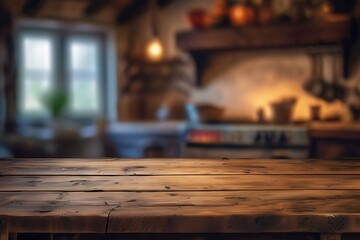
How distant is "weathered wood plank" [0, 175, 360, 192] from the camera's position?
160 cm

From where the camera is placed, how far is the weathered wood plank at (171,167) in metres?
1.88

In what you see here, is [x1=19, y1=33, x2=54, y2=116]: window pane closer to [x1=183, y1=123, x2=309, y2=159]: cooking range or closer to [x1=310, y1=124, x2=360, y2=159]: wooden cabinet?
[x1=183, y1=123, x2=309, y2=159]: cooking range

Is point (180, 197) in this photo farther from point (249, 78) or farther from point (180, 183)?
point (249, 78)

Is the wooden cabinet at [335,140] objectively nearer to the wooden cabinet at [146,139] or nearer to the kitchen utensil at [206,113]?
the kitchen utensil at [206,113]

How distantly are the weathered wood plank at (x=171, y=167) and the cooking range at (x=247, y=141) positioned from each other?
2.84m

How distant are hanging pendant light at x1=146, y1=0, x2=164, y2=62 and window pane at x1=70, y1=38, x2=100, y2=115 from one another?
0.75 meters

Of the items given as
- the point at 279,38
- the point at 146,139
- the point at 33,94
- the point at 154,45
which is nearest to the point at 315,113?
the point at 279,38

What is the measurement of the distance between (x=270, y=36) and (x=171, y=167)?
3.81 m

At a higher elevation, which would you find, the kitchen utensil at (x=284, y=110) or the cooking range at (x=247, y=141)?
the kitchen utensil at (x=284, y=110)

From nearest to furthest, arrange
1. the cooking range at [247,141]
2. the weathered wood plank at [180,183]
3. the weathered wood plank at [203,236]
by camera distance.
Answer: the weathered wood plank at [203,236], the weathered wood plank at [180,183], the cooking range at [247,141]

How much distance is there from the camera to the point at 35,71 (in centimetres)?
628

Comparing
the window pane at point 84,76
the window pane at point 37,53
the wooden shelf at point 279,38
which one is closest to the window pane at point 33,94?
the window pane at point 37,53

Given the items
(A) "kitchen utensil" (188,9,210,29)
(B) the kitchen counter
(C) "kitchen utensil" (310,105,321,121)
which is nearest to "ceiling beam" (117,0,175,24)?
(A) "kitchen utensil" (188,9,210,29)

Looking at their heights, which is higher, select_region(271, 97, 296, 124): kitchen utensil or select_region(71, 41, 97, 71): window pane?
select_region(71, 41, 97, 71): window pane
